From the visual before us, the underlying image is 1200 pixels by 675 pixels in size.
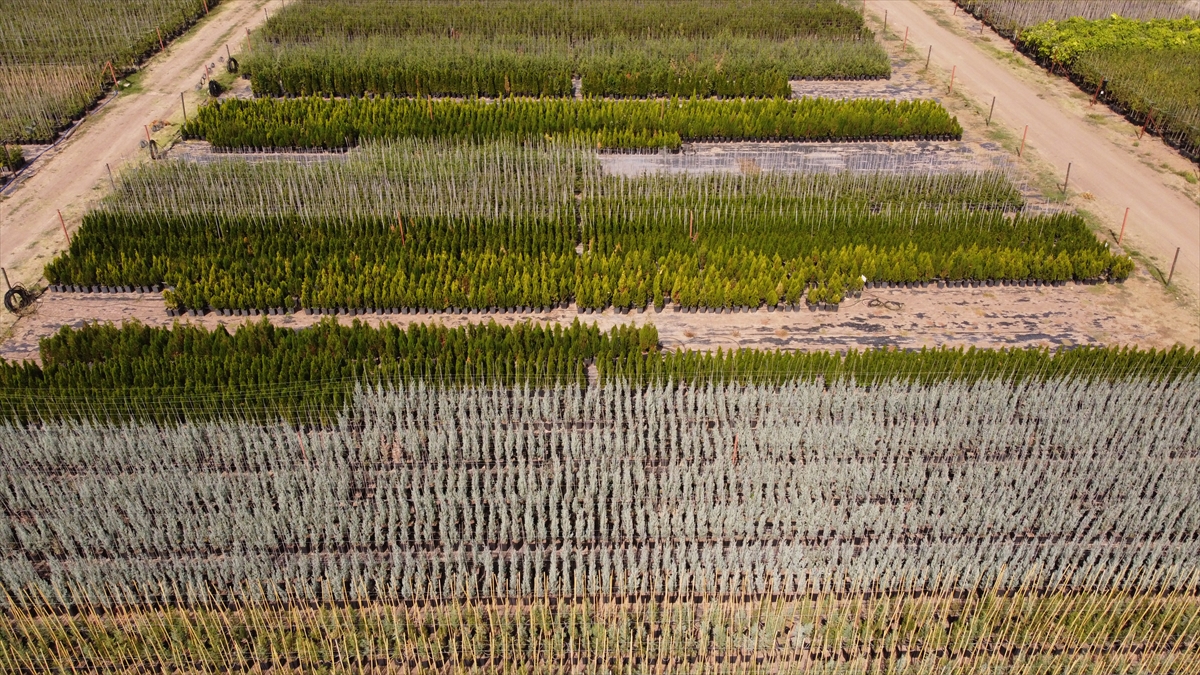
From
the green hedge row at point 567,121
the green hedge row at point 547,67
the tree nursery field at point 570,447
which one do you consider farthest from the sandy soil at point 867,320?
the green hedge row at point 547,67

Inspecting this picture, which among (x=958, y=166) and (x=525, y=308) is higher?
(x=958, y=166)

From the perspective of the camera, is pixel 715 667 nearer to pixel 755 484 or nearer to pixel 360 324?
pixel 755 484

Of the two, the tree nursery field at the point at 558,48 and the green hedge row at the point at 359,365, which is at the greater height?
the tree nursery field at the point at 558,48

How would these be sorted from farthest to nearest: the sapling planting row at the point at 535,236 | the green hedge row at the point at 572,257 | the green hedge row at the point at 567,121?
1. the green hedge row at the point at 567,121
2. the sapling planting row at the point at 535,236
3. the green hedge row at the point at 572,257

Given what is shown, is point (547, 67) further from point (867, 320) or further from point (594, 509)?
point (594, 509)

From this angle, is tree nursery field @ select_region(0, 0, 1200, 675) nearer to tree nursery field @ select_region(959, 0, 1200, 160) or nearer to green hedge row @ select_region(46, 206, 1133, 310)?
green hedge row @ select_region(46, 206, 1133, 310)

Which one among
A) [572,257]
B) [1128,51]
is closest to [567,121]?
[572,257]

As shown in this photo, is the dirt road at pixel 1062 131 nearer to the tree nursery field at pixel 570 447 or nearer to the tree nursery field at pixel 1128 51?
the tree nursery field at pixel 1128 51
